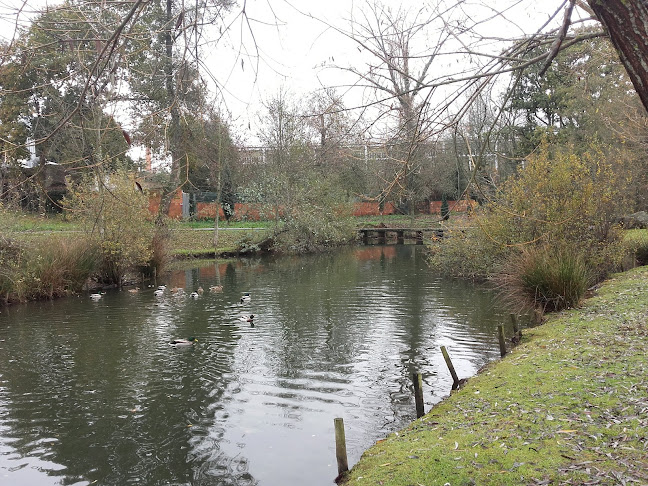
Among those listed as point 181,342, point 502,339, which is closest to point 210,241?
point 181,342

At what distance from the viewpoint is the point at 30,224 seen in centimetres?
2225

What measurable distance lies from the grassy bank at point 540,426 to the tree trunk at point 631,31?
285 centimetres

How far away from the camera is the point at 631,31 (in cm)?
276

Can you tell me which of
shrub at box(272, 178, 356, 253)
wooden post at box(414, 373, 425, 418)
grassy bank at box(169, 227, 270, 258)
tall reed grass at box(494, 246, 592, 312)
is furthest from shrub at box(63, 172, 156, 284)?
wooden post at box(414, 373, 425, 418)

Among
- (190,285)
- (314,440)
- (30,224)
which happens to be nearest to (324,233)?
(190,285)

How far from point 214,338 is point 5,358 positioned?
13.8ft

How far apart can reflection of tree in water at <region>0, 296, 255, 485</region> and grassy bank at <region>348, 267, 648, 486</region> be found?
2.10 m

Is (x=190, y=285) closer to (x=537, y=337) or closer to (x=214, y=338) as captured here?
(x=214, y=338)

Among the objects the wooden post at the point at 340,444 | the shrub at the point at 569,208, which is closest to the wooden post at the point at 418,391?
the wooden post at the point at 340,444

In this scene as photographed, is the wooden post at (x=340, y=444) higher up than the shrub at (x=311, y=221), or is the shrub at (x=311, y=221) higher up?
the shrub at (x=311, y=221)

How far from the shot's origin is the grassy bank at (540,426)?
436cm

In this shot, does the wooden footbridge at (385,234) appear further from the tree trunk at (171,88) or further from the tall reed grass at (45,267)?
the tree trunk at (171,88)

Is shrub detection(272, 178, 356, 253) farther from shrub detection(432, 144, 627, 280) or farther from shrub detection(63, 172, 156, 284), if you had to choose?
shrub detection(432, 144, 627, 280)

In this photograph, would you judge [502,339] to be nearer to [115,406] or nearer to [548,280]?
[548,280]
